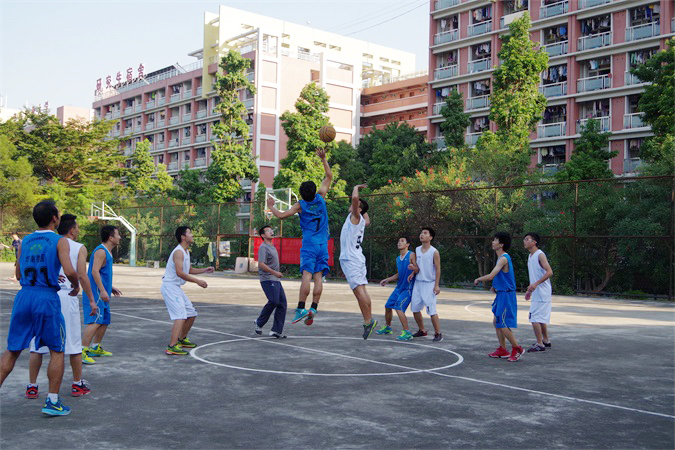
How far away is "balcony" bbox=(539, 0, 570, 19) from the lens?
45009 millimetres

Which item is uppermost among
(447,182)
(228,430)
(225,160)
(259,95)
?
(259,95)

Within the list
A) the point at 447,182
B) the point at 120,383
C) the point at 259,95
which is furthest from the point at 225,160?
the point at 120,383

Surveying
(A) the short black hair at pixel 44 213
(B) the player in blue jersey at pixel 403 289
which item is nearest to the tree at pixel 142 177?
(B) the player in blue jersey at pixel 403 289

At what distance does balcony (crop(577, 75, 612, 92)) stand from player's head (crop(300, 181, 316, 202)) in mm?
38853

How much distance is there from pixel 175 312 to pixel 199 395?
235 cm

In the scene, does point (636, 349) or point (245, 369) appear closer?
point (245, 369)

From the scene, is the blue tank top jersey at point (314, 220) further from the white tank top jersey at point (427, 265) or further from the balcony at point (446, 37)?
the balcony at point (446, 37)

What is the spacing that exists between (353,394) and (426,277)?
406cm

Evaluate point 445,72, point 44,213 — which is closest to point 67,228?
point 44,213

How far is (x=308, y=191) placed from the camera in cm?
938

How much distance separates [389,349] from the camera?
9.36m

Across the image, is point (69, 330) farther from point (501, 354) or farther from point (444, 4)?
point (444, 4)

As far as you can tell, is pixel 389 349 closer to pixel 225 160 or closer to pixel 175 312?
pixel 175 312

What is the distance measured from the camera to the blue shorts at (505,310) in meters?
8.73
